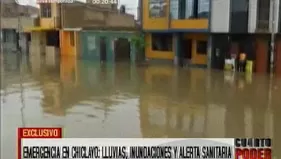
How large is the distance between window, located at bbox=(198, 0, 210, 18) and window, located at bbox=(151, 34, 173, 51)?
2643 millimetres

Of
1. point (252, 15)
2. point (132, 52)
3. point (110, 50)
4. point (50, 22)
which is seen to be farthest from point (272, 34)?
point (50, 22)

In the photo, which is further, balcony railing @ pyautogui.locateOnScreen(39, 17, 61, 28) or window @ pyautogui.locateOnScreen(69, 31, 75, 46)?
balcony railing @ pyautogui.locateOnScreen(39, 17, 61, 28)

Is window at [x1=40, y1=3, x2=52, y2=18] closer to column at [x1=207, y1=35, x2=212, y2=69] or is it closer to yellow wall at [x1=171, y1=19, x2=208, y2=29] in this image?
yellow wall at [x1=171, y1=19, x2=208, y2=29]

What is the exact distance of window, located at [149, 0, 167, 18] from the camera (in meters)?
18.5

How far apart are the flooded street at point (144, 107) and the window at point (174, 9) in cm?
587

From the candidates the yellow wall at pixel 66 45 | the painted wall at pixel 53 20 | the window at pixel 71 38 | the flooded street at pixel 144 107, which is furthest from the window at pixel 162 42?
the painted wall at pixel 53 20

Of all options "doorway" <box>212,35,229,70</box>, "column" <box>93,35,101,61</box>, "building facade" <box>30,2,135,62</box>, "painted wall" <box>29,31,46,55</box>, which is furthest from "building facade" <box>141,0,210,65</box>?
"painted wall" <box>29,31,46,55</box>

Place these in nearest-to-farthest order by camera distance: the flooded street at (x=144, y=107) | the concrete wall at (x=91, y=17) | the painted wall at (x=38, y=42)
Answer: the flooded street at (x=144, y=107)
the concrete wall at (x=91, y=17)
the painted wall at (x=38, y=42)

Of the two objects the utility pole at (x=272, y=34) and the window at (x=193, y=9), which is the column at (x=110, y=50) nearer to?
the window at (x=193, y=9)

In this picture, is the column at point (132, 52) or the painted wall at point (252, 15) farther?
the column at point (132, 52)

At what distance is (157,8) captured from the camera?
19.0 m

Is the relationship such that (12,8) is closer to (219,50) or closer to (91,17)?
(219,50)

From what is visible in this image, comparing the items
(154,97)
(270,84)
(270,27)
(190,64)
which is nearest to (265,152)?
(154,97)

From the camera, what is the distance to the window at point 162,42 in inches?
760
